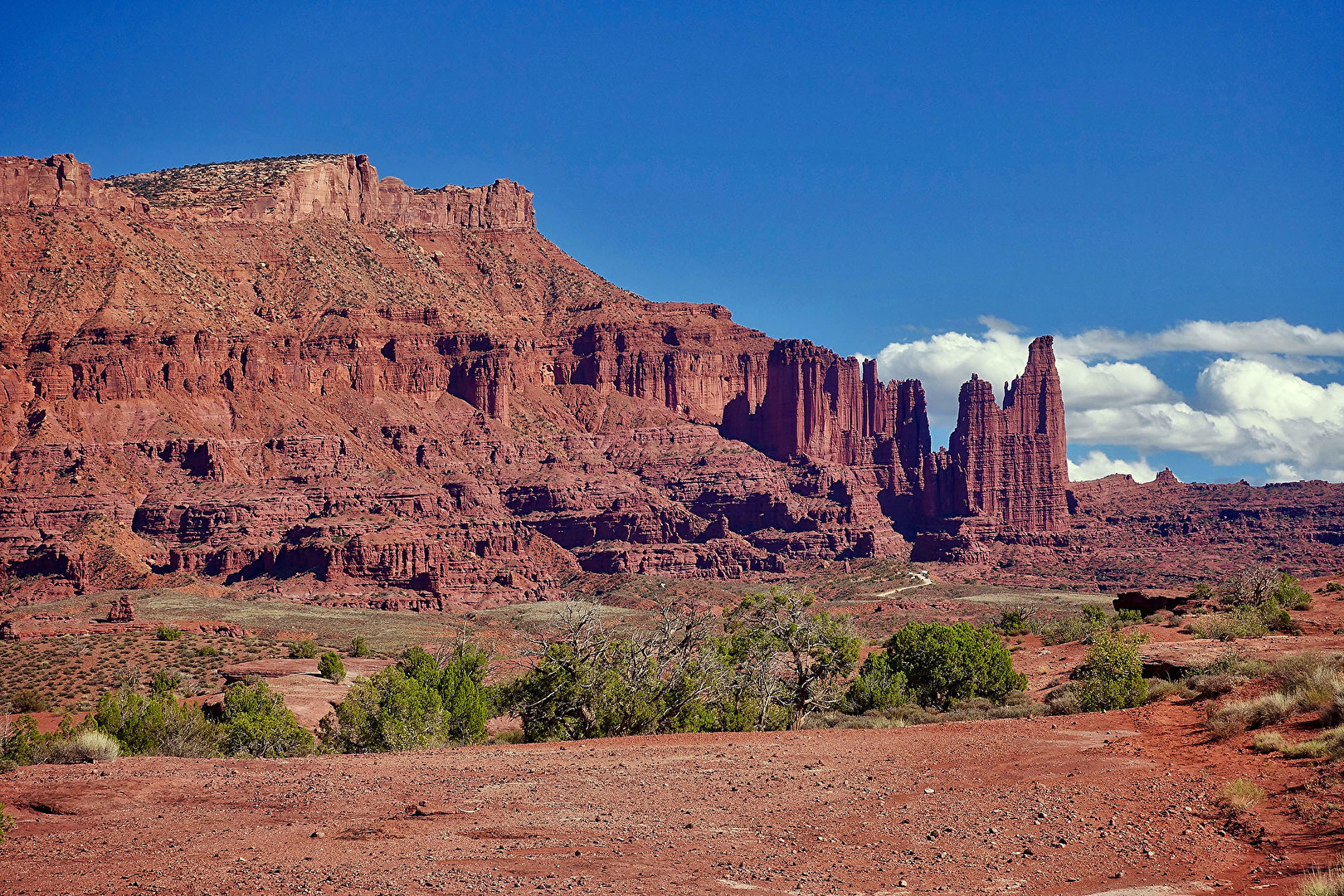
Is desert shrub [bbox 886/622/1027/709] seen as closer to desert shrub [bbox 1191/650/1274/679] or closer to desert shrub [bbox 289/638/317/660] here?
desert shrub [bbox 1191/650/1274/679]

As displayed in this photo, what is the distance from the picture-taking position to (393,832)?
15578mm

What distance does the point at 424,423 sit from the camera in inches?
6043

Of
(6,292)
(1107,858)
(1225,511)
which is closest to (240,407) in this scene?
(6,292)

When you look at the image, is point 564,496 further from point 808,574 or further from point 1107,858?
point 1107,858

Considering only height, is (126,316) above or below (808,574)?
above

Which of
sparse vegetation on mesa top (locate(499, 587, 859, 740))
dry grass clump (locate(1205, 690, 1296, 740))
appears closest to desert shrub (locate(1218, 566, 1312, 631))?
sparse vegetation on mesa top (locate(499, 587, 859, 740))

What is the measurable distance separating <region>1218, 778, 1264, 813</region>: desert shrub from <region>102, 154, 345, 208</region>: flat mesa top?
162448mm

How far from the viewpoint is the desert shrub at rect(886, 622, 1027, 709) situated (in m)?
33.5

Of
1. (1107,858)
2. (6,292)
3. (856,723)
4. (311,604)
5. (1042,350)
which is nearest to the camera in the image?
(1107,858)

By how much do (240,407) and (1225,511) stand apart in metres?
122

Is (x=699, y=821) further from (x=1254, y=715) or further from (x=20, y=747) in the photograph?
(x=20, y=747)

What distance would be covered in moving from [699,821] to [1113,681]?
39.7ft

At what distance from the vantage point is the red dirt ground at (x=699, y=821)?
13.6 meters

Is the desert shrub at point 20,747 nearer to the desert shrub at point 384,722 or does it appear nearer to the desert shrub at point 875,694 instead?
the desert shrub at point 384,722
